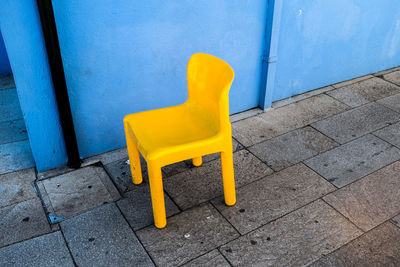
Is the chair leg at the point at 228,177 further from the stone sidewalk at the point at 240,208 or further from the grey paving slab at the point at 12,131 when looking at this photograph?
the grey paving slab at the point at 12,131

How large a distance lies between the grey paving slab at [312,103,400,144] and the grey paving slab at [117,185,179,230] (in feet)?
6.07

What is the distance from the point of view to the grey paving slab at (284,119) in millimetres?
3939

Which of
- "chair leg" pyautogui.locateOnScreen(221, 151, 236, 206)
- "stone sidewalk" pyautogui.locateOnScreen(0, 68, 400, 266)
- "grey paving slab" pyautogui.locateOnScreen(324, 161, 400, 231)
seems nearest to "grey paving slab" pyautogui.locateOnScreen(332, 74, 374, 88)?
"stone sidewalk" pyautogui.locateOnScreen(0, 68, 400, 266)

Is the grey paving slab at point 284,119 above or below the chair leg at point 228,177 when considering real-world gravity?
below

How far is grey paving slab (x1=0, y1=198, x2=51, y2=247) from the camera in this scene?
2.76 metres

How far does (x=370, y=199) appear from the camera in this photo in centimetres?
305

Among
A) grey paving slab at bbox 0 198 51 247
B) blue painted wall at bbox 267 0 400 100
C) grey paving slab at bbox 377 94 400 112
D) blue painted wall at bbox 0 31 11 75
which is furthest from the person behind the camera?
blue painted wall at bbox 0 31 11 75

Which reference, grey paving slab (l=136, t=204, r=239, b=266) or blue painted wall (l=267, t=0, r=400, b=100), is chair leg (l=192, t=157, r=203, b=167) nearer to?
grey paving slab (l=136, t=204, r=239, b=266)

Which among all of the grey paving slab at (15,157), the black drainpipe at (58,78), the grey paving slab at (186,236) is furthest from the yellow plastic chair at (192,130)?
the grey paving slab at (15,157)

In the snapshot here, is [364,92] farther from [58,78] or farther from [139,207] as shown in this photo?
[58,78]

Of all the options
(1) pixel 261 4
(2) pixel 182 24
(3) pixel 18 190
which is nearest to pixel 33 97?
(3) pixel 18 190

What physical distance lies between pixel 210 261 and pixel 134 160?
103cm

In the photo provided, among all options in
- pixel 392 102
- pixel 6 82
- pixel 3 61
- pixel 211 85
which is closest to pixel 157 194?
pixel 211 85

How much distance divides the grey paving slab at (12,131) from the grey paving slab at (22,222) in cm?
102
